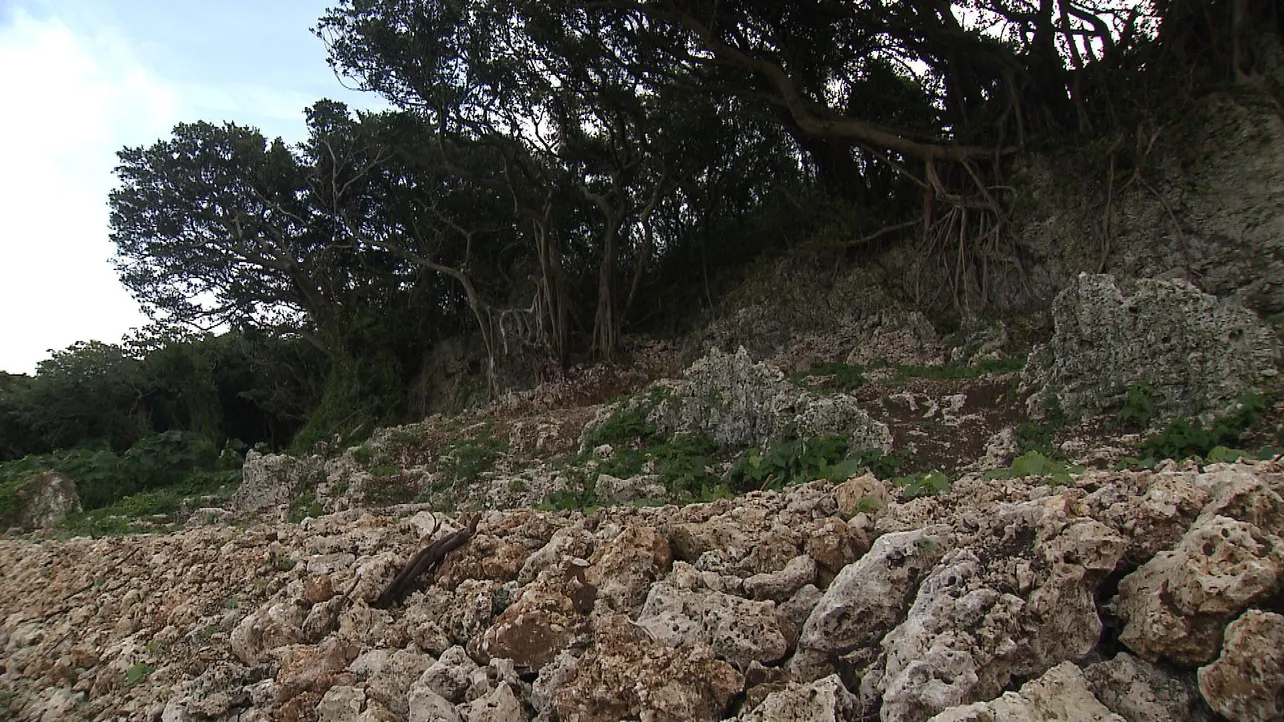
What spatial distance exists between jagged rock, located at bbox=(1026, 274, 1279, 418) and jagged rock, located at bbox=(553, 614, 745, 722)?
13.9 ft

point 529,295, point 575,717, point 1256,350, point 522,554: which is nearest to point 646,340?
point 529,295

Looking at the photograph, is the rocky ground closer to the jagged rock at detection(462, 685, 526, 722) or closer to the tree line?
the jagged rock at detection(462, 685, 526, 722)

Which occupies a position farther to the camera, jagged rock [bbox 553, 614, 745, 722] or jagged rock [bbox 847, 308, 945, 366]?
jagged rock [bbox 847, 308, 945, 366]

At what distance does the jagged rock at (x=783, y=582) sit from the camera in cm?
215

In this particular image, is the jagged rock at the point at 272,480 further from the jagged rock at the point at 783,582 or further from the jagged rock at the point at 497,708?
the jagged rock at the point at 783,582

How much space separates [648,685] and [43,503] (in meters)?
9.28

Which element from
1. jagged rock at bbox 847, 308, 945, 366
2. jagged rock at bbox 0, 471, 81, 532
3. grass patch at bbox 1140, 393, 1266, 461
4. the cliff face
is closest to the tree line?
jagged rock at bbox 847, 308, 945, 366

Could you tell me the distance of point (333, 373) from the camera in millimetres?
18875

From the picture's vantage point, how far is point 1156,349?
16.8 feet

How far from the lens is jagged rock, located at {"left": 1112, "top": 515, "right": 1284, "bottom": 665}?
1503 mm

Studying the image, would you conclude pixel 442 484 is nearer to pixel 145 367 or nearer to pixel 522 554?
pixel 522 554

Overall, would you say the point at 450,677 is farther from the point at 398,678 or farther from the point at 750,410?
the point at 750,410

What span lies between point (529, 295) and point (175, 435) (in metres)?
7.07

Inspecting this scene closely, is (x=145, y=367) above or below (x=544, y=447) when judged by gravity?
above
